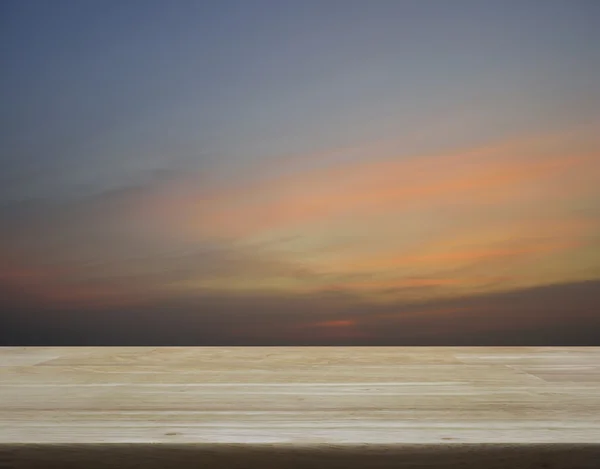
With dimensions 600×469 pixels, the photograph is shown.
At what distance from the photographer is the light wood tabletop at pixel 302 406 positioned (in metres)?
A: 0.62

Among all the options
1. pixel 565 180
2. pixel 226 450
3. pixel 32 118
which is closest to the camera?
pixel 226 450

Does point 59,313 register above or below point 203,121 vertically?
below

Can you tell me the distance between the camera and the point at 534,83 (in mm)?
2158

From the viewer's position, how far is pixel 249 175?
219 centimetres

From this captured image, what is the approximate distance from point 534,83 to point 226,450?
1.97m

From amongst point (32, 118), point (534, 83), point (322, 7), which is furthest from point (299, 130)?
point (32, 118)

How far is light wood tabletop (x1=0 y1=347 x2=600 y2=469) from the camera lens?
0.62 m

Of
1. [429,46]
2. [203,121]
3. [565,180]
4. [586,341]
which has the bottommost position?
[586,341]

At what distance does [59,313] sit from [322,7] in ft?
5.12

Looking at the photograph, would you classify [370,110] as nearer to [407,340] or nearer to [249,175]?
[249,175]

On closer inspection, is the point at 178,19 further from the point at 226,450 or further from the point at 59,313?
the point at 226,450

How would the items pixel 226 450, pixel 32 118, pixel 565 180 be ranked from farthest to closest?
pixel 32 118
pixel 565 180
pixel 226 450

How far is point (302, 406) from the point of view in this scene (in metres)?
0.79

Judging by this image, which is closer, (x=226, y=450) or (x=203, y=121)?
(x=226, y=450)
